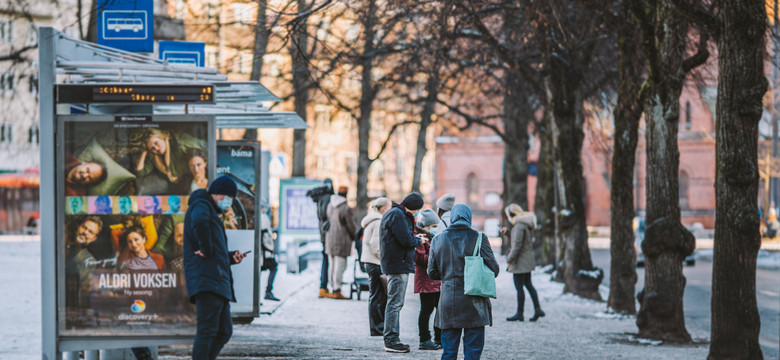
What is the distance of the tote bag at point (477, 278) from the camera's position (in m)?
9.50

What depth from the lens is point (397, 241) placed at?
11922 millimetres

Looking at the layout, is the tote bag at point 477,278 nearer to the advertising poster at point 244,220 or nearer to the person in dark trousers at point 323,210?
the advertising poster at point 244,220

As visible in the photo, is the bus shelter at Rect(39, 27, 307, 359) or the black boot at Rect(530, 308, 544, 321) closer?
the bus shelter at Rect(39, 27, 307, 359)

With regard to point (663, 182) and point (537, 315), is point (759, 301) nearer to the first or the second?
point (537, 315)

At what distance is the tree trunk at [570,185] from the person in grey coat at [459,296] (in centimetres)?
1175

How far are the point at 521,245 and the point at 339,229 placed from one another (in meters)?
3.51

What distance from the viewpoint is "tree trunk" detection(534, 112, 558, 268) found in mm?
26672

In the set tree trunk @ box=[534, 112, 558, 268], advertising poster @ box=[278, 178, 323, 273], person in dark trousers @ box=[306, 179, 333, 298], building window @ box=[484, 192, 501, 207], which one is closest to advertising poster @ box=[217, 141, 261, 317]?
person in dark trousers @ box=[306, 179, 333, 298]

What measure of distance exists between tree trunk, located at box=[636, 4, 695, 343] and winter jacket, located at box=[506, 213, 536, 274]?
2.05 meters

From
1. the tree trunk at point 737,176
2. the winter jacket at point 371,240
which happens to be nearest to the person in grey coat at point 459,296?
the tree trunk at point 737,176

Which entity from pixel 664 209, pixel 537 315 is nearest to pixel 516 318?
pixel 537 315

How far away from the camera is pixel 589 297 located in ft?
68.8

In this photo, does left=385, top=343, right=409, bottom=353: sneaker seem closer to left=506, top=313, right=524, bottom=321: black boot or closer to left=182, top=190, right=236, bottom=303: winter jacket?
left=182, top=190, right=236, bottom=303: winter jacket

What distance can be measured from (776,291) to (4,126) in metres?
50.6
